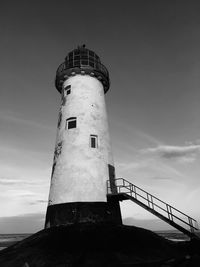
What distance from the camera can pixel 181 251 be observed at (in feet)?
32.9

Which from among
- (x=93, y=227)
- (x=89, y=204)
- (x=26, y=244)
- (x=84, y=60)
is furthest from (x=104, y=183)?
(x=84, y=60)

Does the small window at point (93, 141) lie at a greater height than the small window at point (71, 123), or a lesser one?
lesser

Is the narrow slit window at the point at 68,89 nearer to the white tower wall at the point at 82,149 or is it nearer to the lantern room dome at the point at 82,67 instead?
the white tower wall at the point at 82,149

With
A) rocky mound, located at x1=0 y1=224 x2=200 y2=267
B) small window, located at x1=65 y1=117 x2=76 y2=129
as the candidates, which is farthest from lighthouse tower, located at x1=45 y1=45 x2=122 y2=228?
rocky mound, located at x1=0 y1=224 x2=200 y2=267

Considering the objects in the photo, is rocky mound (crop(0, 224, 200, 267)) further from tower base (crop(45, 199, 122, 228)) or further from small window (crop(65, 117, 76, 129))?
small window (crop(65, 117, 76, 129))

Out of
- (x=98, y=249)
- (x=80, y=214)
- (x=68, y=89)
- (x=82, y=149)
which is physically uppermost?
(x=68, y=89)

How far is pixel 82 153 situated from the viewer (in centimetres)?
1324

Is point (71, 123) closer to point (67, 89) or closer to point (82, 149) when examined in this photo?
point (82, 149)

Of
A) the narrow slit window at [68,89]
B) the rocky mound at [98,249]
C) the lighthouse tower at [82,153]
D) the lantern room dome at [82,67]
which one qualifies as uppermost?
the lantern room dome at [82,67]

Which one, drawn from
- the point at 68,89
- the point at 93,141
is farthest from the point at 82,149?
the point at 68,89

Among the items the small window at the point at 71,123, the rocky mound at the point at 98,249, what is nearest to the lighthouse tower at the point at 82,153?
the small window at the point at 71,123

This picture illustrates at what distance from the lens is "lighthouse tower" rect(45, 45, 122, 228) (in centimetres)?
1189

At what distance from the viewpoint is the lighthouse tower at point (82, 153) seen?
11.9m

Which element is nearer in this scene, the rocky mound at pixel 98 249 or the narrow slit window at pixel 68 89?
the rocky mound at pixel 98 249
